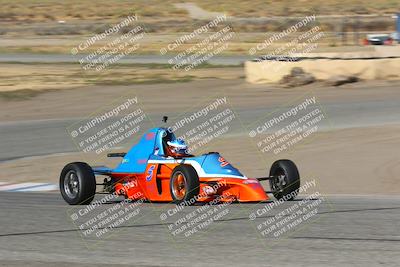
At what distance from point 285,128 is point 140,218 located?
1277cm

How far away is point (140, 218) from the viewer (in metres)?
12.0

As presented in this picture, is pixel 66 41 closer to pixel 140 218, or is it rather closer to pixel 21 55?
pixel 21 55

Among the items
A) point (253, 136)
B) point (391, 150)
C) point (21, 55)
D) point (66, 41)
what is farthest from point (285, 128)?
point (66, 41)

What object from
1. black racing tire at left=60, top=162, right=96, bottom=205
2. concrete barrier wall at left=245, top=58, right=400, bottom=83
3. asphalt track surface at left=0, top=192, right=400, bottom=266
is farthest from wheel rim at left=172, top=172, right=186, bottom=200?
concrete barrier wall at left=245, top=58, right=400, bottom=83

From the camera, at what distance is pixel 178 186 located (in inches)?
501

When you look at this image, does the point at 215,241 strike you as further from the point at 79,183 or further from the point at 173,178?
the point at 79,183

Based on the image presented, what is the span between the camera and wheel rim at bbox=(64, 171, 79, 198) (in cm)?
1356

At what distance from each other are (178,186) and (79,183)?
150cm

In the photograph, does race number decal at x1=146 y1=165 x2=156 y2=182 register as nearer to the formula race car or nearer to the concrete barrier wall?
the formula race car

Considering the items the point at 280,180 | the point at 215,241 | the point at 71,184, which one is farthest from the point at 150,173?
the point at 215,241

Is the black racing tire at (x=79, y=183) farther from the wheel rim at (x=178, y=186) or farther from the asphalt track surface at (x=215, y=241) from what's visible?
the wheel rim at (x=178, y=186)

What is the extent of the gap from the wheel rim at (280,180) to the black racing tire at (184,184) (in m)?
1.20

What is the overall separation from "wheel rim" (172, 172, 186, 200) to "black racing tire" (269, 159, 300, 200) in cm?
129

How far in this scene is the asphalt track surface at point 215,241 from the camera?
30.1 ft
